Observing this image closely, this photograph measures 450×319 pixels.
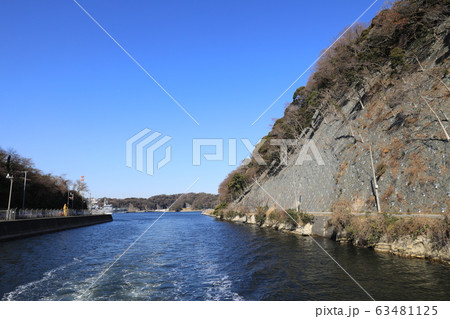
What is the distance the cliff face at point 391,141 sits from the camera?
24.2m

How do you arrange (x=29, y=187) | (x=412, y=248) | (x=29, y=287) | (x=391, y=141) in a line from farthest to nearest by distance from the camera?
(x=29, y=187), (x=391, y=141), (x=412, y=248), (x=29, y=287)

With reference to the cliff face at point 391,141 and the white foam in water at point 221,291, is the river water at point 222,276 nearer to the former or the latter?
the white foam in water at point 221,291

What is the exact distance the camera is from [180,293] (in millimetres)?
13062

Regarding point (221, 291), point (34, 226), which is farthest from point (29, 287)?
point (34, 226)

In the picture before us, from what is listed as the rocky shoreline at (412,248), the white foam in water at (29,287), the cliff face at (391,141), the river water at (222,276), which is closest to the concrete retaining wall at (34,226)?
the river water at (222,276)

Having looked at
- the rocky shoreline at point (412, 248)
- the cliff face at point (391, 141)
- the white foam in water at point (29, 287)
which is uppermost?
the cliff face at point (391, 141)

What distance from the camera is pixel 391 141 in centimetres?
3108

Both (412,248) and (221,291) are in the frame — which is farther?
(412,248)

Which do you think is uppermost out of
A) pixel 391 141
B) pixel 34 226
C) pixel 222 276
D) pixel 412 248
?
pixel 391 141

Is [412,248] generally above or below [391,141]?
below

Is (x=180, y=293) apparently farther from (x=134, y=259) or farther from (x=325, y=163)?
(x=325, y=163)

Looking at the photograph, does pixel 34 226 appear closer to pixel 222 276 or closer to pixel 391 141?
pixel 222 276

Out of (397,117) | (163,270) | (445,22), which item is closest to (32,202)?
(163,270)

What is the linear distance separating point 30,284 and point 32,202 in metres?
71.4
